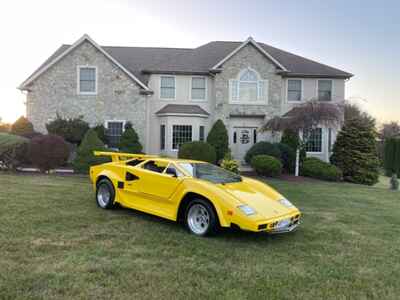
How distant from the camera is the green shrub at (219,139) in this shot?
1814cm

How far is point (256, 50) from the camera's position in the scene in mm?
19219

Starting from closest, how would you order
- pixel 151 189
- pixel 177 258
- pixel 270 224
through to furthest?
pixel 177 258 → pixel 270 224 → pixel 151 189

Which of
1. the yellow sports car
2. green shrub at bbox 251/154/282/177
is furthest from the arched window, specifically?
the yellow sports car

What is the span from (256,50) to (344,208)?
42.8 ft

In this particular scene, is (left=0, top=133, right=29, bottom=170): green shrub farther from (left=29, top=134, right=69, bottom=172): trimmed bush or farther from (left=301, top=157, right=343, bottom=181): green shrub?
(left=301, top=157, right=343, bottom=181): green shrub

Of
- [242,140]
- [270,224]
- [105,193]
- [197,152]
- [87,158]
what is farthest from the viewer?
[242,140]

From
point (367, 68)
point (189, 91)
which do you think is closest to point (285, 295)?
point (189, 91)

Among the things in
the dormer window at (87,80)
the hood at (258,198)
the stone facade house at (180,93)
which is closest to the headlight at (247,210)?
the hood at (258,198)

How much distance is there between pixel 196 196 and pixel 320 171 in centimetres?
1283

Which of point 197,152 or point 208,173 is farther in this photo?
point 197,152

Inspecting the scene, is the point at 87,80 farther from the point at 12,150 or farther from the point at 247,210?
the point at 247,210

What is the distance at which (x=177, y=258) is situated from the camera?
4.45 meters

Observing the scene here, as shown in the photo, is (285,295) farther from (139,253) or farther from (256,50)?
(256,50)

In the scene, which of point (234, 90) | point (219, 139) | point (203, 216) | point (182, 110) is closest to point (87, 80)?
point (182, 110)
